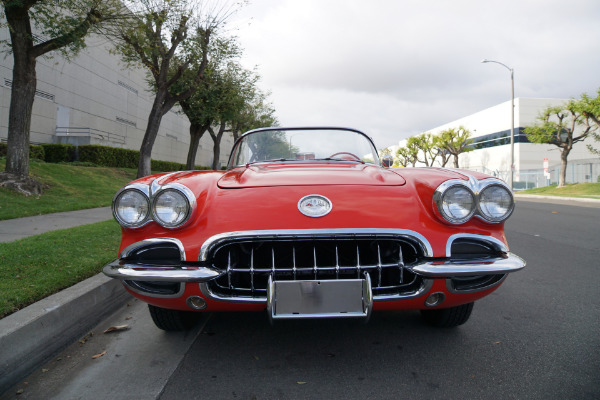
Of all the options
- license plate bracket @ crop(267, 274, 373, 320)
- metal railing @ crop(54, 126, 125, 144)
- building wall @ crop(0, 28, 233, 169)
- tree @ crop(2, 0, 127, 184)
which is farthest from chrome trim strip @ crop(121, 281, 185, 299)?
metal railing @ crop(54, 126, 125, 144)

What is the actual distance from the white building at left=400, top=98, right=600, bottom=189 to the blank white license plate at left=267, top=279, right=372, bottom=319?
121 ft

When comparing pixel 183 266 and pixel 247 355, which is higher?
pixel 183 266

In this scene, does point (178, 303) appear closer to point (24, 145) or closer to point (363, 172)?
point (363, 172)

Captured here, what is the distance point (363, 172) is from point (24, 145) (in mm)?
9220

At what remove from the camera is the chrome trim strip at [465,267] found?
6.20ft

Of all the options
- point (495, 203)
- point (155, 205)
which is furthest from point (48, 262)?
point (495, 203)

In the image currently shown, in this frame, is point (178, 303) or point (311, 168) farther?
point (311, 168)

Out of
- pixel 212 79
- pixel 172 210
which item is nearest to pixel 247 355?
Answer: pixel 172 210

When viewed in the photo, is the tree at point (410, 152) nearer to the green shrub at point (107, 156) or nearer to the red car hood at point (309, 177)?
the green shrub at point (107, 156)

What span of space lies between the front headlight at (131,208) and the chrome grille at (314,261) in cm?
47

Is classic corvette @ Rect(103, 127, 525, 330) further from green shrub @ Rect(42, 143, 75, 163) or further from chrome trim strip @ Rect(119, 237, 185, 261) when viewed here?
green shrub @ Rect(42, 143, 75, 163)

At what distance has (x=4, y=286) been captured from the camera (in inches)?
106

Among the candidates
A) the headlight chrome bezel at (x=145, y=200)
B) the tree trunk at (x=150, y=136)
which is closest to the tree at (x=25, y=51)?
the tree trunk at (x=150, y=136)

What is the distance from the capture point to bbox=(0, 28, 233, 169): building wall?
1861cm
